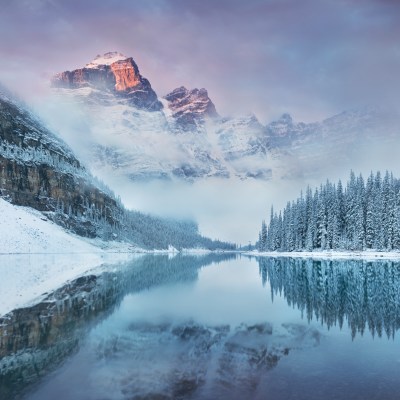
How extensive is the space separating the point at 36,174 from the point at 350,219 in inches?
4981

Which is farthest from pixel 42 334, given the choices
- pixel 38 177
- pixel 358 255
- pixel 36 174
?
pixel 36 174

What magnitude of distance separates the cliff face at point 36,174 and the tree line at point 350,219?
305 ft

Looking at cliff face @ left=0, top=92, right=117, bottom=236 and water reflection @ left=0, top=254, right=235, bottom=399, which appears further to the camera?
cliff face @ left=0, top=92, right=117, bottom=236

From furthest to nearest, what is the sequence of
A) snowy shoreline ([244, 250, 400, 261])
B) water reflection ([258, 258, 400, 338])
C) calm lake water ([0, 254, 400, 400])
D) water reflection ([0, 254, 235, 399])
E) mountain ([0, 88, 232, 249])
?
mountain ([0, 88, 232, 249])
snowy shoreline ([244, 250, 400, 261])
water reflection ([258, 258, 400, 338])
water reflection ([0, 254, 235, 399])
calm lake water ([0, 254, 400, 400])

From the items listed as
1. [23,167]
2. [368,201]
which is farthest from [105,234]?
[368,201]

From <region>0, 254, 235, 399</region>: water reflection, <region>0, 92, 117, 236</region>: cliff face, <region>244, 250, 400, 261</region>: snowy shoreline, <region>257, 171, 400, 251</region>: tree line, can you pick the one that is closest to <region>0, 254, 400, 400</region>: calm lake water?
<region>0, 254, 235, 399</region>: water reflection

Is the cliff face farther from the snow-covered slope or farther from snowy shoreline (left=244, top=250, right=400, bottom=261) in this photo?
→ snowy shoreline (left=244, top=250, right=400, bottom=261)

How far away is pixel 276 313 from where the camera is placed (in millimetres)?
25156

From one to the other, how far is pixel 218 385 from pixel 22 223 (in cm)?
12262

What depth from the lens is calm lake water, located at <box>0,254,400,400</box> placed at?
11789 mm

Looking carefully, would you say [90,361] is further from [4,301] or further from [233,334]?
[4,301]

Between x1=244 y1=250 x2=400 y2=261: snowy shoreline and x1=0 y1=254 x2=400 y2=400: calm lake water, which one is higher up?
x1=244 y1=250 x2=400 y2=261: snowy shoreline

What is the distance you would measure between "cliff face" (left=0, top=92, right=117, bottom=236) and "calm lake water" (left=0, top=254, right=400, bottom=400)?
5256 inches

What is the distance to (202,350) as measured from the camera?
53.1 ft
